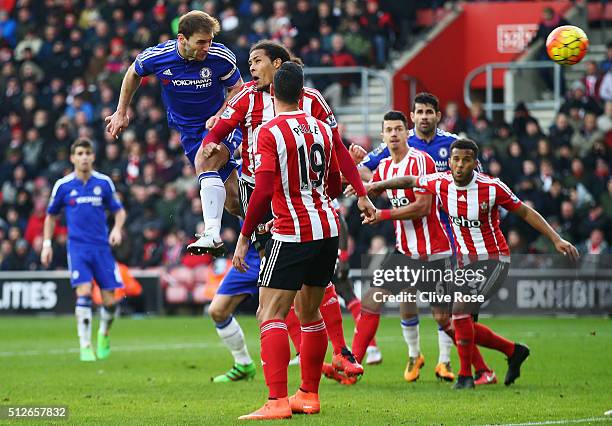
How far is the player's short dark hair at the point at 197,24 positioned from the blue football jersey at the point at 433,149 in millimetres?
2621

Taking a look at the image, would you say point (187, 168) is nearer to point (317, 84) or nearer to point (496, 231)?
point (317, 84)

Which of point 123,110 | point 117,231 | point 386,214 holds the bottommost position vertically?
point 117,231

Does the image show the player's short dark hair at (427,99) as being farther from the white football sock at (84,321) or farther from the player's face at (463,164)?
the white football sock at (84,321)

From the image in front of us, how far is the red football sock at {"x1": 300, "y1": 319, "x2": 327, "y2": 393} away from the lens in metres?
8.88

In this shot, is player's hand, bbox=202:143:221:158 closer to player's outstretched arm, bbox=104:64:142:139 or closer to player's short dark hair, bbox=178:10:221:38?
player's outstretched arm, bbox=104:64:142:139

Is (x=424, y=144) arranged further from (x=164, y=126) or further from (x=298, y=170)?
(x=164, y=126)

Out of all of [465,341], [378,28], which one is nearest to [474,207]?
[465,341]

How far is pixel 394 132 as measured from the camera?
38.7 ft

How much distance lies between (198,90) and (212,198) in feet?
3.31

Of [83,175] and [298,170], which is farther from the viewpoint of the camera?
[83,175]

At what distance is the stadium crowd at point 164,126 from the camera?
20.9 meters

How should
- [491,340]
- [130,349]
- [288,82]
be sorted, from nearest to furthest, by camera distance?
[288,82]
[491,340]
[130,349]

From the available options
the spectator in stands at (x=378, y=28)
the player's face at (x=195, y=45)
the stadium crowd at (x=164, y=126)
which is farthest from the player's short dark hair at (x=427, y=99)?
the spectator in stands at (x=378, y=28)

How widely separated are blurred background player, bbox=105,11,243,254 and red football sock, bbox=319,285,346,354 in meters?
1.21
